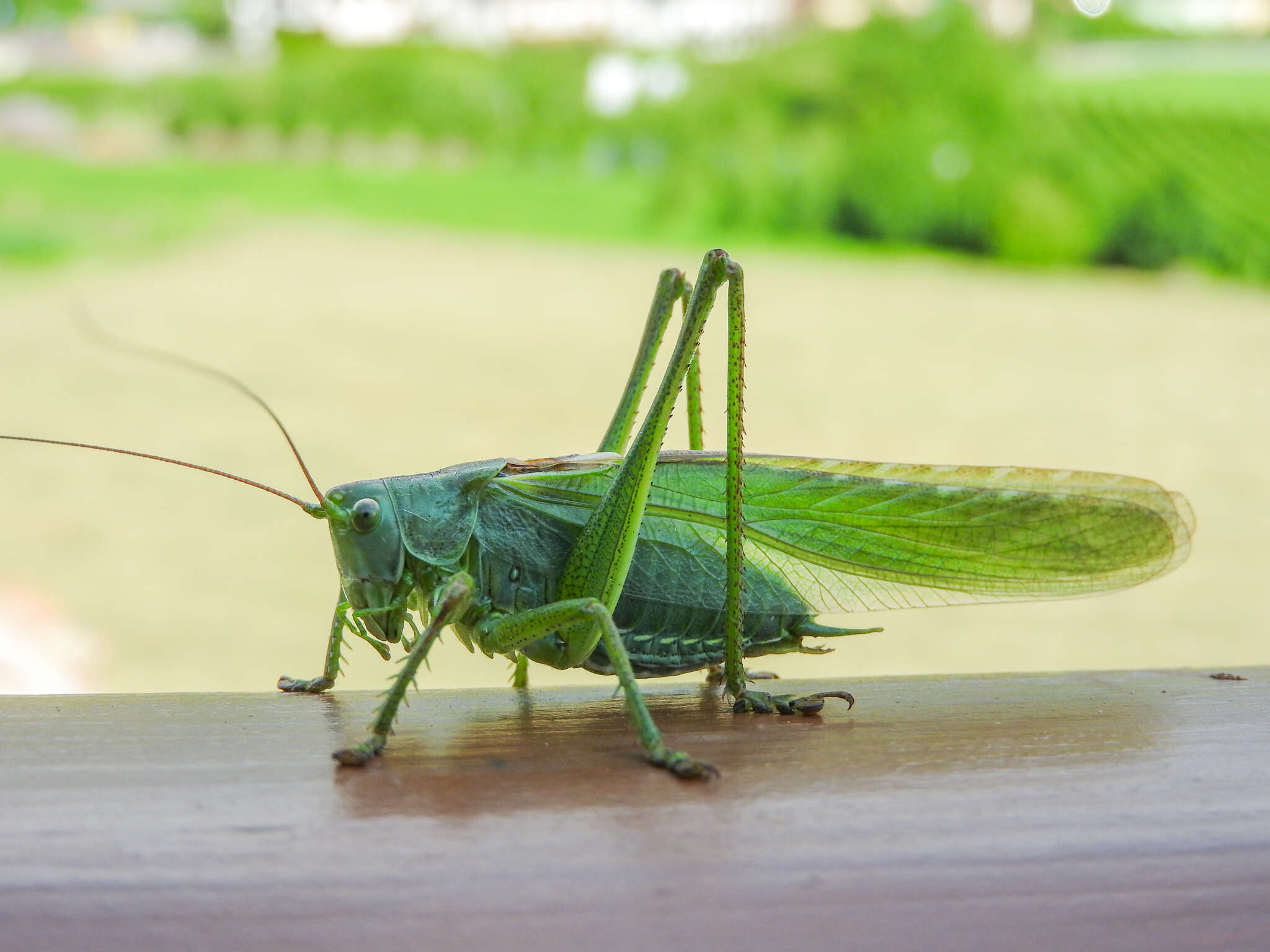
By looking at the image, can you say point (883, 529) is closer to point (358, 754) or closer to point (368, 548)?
point (368, 548)

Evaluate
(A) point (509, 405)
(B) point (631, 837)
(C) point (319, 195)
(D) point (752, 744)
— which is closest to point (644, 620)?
(D) point (752, 744)

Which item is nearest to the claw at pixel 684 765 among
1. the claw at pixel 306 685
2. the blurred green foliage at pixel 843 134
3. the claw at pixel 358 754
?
the claw at pixel 358 754

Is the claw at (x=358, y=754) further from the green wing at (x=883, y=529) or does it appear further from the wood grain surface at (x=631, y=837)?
the green wing at (x=883, y=529)

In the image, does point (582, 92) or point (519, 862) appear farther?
point (582, 92)

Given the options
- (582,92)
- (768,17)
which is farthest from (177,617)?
(768,17)

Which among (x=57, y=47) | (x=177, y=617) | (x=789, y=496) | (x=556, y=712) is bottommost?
(x=177, y=617)

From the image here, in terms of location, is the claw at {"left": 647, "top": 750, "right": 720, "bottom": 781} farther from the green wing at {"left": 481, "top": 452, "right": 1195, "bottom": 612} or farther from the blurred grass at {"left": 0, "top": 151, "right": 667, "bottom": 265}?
the blurred grass at {"left": 0, "top": 151, "right": 667, "bottom": 265}

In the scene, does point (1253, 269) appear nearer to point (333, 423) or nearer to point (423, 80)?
point (333, 423)
